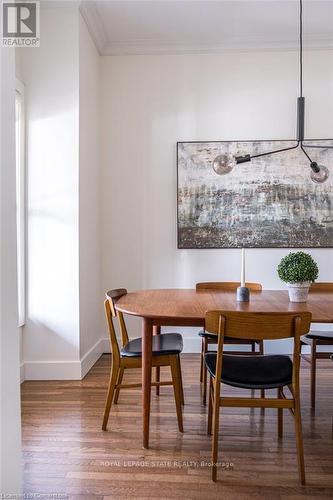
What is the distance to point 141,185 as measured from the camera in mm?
3650

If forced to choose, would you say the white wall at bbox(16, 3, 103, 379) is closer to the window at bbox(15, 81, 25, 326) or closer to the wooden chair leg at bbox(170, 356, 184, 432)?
the window at bbox(15, 81, 25, 326)

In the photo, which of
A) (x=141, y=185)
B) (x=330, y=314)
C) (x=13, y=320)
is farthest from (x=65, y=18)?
(x=330, y=314)

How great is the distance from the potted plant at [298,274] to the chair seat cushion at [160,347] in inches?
30.0

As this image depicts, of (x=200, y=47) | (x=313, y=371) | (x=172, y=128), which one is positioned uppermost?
(x=200, y=47)

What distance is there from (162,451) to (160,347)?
21.7 inches

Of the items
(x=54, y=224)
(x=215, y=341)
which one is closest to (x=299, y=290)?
(x=215, y=341)

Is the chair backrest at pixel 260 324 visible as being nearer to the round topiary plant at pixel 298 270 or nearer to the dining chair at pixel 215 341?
the round topiary plant at pixel 298 270

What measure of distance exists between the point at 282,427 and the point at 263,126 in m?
2.74

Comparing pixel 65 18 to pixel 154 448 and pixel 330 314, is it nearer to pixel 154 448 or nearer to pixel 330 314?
pixel 330 314

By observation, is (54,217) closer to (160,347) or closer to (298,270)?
(160,347)

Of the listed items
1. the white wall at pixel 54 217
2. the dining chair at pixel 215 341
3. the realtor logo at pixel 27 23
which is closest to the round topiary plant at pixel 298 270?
the dining chair at pixel 215 341

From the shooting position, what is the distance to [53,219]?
9.66ft

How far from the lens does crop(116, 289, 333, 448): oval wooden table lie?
6.04ft

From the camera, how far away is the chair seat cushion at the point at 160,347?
Answer: 6.84ft
